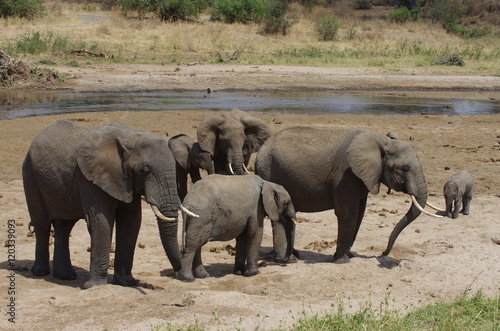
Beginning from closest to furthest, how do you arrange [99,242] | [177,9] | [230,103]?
[99,242] → [230,103] → [177,9]

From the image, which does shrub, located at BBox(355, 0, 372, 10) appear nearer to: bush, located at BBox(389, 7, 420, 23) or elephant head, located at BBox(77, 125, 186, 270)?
bush, located at BBox(389, 7, 420, 23)

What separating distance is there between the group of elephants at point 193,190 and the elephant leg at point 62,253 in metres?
0.01

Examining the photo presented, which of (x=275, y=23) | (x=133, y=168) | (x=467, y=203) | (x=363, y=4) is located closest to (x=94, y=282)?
(x=133, y=168)

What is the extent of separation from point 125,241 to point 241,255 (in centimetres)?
149

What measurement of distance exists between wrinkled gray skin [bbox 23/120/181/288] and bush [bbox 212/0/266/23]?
1459 inches

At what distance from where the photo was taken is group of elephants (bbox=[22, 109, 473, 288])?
22.2 feet

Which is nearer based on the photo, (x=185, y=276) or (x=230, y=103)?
(x=185, y=276)

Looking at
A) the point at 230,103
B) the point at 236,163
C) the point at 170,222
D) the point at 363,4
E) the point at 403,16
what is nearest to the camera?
the point at 170,222

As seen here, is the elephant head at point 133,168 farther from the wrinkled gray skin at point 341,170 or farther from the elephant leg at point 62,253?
the wrinkled gray skin at point 341,170

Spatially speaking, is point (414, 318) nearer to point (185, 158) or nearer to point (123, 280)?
point (123, 280)

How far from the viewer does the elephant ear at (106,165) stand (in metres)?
6.76

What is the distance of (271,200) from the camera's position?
26.8ft

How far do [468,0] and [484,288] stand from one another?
200 ft

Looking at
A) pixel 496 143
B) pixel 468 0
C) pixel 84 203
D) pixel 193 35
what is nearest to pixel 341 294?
pixel 84 203
